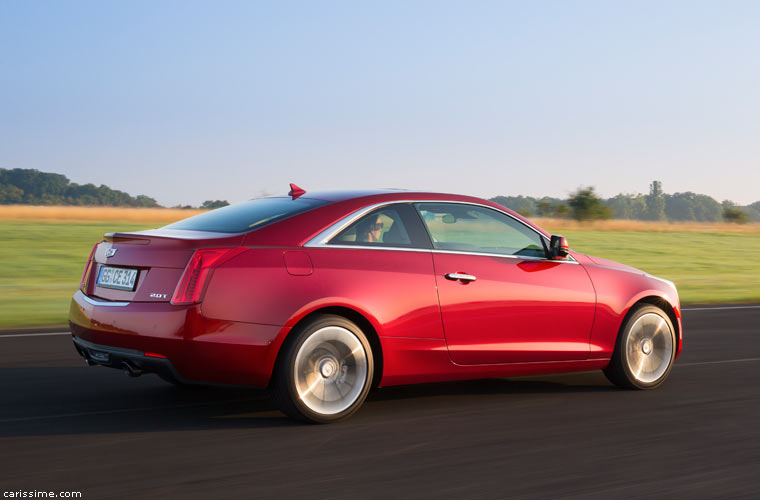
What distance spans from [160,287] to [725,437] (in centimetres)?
361

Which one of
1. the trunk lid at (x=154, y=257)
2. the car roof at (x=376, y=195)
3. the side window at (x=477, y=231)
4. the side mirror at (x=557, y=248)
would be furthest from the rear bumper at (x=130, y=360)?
the side mirror at (x=557, y=248)

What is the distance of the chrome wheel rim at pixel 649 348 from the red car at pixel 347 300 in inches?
2.3

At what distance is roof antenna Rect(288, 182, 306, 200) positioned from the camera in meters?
6.82

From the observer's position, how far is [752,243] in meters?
41.7

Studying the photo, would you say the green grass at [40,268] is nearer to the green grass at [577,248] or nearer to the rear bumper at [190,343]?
the green grass at [577,248]

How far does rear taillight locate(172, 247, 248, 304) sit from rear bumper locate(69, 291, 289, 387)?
6cm

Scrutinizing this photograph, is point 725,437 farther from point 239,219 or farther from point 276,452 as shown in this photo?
point 239,219

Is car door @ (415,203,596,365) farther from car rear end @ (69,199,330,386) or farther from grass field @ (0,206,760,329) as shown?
grass field @ (0,206,760,329)

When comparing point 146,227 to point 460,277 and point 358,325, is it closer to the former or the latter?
point 460,277

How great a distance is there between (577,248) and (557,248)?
26.6m

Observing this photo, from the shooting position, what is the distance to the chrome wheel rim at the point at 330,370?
19.6ft

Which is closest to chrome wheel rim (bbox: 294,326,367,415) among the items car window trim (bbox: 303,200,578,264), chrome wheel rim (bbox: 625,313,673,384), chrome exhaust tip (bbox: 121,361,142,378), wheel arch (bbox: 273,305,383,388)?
wheel arch (bbox: 273,305,383,388)

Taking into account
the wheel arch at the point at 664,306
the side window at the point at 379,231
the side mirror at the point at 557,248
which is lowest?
the wheel arch at the point at 664,306

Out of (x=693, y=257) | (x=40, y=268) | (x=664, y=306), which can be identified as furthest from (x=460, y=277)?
(x=693, y=257)
